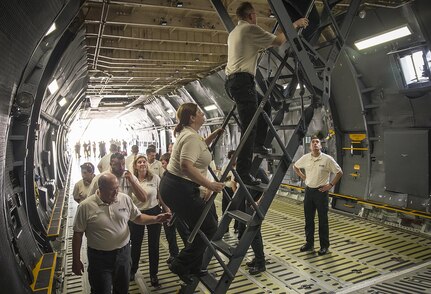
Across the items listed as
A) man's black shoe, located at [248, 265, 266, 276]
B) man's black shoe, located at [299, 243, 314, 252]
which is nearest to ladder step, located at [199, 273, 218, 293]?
man's black shoe, located at [248, 265, 266, 276]

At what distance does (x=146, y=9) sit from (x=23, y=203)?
4.90 meters

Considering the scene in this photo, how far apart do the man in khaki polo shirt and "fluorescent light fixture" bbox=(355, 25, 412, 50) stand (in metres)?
6.52

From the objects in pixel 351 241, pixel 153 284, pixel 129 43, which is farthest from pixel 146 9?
pixel 351 241

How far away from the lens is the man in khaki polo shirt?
3.57m

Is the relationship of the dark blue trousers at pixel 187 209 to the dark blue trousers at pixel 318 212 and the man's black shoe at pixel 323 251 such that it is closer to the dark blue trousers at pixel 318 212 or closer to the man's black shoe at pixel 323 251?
the dark blue trousers at pixel 318 212

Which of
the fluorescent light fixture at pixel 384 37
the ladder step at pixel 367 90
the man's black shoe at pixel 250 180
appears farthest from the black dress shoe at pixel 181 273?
the ladder step at pixel 367 90

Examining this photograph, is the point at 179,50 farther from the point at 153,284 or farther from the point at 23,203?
the point at 153,284

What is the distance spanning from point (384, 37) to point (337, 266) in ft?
16.3

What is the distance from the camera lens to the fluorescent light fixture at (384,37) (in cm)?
677

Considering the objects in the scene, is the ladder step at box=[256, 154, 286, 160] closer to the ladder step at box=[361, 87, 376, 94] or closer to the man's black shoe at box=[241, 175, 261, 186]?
the man's black shoe at box=[241, 175, 261, 186]

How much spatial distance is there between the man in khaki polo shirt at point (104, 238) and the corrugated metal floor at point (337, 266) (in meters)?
1.64

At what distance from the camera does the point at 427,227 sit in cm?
704

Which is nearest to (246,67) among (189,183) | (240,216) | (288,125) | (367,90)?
(288,125)

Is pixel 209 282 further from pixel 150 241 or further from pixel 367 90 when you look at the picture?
pixel 367 90
